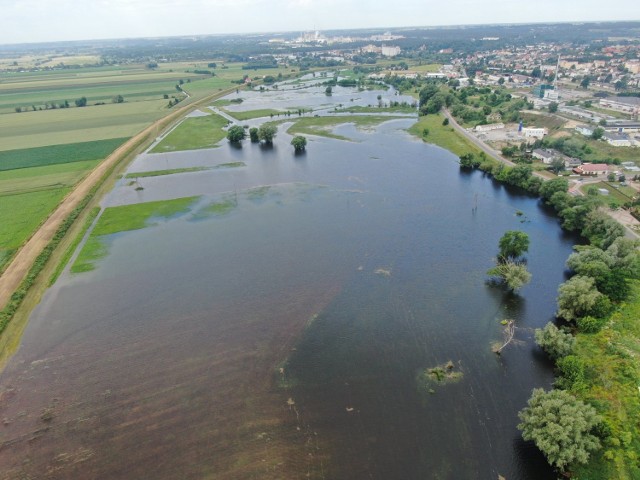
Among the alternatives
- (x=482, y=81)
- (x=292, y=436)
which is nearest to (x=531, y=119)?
(x=482, y=81)

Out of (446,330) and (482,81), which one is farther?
(482,81)

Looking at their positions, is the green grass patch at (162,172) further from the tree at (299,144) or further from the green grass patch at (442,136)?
the green grass patch at (442,136)

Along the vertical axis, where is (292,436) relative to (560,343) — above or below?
below

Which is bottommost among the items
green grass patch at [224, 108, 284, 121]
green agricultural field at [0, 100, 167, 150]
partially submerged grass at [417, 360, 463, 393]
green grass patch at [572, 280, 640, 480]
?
partially submerged grass at [417, 360, 463, 393]

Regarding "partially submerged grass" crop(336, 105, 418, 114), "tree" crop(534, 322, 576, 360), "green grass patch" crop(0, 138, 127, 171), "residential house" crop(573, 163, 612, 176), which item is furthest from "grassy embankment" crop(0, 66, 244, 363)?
"residential house" crop(573, 163, 612, 176)

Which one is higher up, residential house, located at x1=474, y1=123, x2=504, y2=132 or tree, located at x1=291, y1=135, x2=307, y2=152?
tree, located at x1=291, y1=135, x2=307, y2=152

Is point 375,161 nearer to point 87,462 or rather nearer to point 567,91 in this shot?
point 87,462

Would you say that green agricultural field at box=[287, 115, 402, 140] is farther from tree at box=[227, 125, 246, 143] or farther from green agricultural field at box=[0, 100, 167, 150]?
green agricultural field at box=[0, 100, 167, 150]
